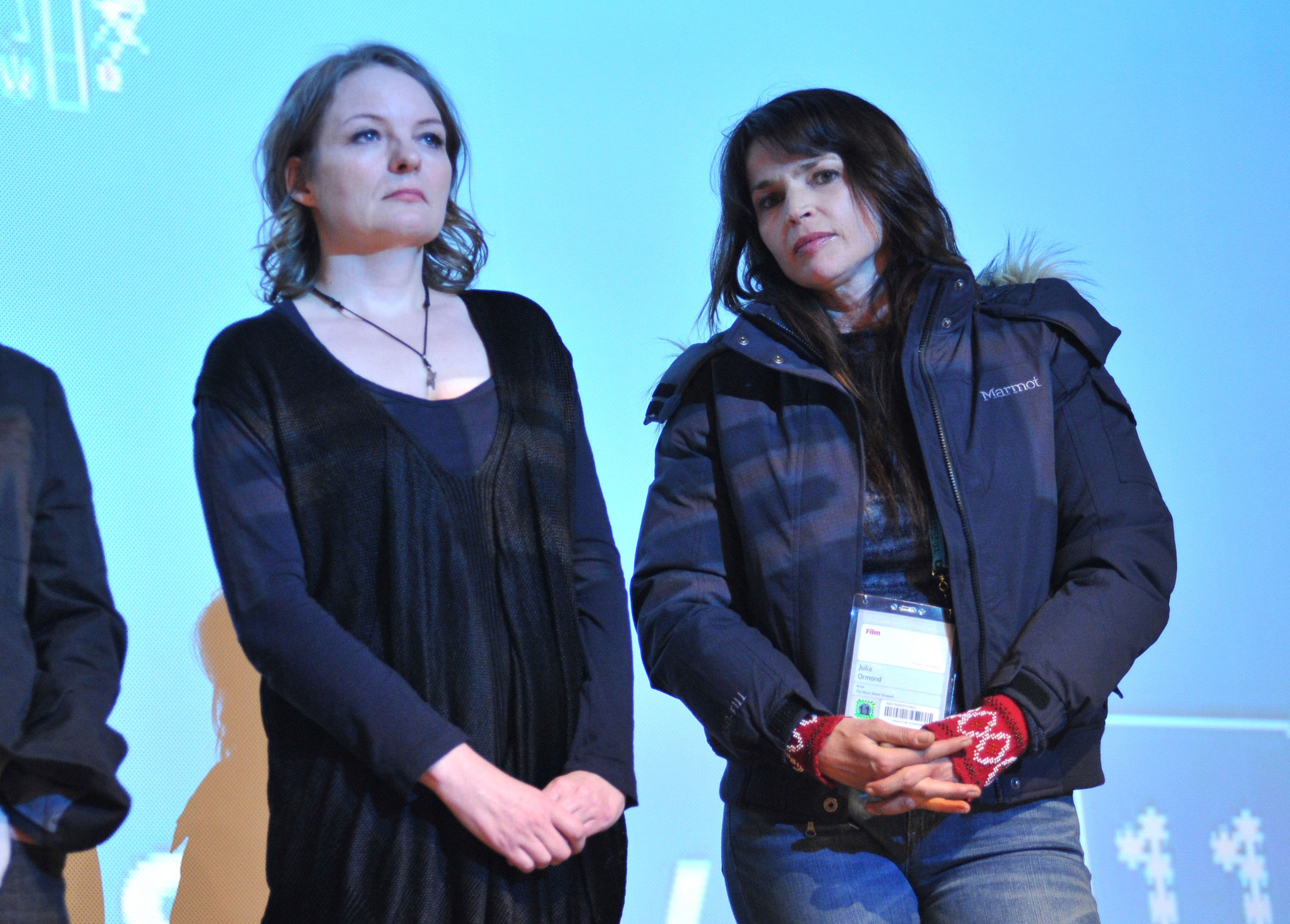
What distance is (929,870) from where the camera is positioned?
1.50 meters

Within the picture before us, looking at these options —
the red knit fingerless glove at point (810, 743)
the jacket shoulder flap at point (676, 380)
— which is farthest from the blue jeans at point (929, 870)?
the jacket shoulder flap at point (676, 380)

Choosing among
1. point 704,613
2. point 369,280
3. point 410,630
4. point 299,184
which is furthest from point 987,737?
point 299,184

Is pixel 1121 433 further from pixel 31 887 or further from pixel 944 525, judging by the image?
pixel 31 887

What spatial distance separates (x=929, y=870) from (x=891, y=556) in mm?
389

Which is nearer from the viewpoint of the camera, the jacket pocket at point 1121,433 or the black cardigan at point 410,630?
the black cardigan at point 410,630

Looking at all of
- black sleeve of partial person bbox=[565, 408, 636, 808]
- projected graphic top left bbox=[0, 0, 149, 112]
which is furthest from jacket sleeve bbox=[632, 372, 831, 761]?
projected graphic top left bbox=[0, 0, 149, 112]

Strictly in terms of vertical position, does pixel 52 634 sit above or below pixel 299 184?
below

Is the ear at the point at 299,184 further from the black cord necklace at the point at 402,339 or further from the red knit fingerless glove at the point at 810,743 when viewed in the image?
the red knit fingerless glove at the point at 810,743

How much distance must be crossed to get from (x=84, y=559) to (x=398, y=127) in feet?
2.10

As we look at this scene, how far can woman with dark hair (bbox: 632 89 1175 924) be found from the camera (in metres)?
1.47

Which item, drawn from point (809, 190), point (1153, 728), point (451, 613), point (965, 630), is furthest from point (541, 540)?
point (1153, 728)

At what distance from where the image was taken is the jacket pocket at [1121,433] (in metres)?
1.60

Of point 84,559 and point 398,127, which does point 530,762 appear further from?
point 398,127

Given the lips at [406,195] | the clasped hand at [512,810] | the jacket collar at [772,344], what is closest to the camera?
the clasped hand at [512,810]
